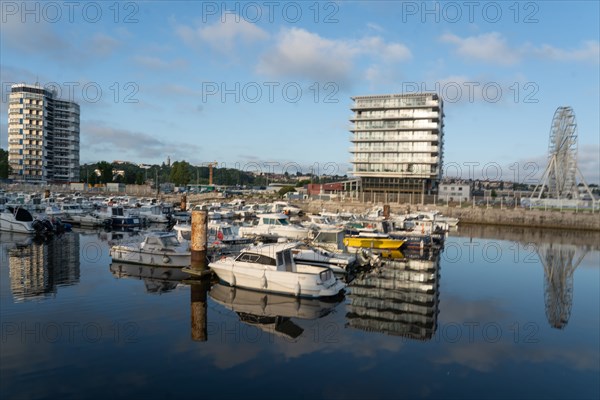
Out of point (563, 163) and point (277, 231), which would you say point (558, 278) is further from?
point (563, 163)

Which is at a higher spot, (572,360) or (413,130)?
(413,130)

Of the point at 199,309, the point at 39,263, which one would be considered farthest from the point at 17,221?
the point at 199,309

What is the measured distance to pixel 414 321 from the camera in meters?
17.2

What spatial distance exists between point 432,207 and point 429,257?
41233 mm

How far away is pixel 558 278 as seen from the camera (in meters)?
27.4

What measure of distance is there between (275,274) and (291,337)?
5.14 meters

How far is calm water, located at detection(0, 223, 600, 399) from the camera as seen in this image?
1158 centimetres

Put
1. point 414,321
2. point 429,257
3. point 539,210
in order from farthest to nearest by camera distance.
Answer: point 539,210 < point 429,257 < point 414,321

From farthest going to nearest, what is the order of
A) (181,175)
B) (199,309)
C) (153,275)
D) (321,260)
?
(181,175) → (321,260) → (153,275) → (199,309)

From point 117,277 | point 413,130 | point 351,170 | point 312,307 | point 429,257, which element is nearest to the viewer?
point 312,307

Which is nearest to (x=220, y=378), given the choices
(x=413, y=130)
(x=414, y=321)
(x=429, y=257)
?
(x=414, y=321)

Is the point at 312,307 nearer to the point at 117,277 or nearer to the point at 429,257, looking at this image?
the point at 117,277

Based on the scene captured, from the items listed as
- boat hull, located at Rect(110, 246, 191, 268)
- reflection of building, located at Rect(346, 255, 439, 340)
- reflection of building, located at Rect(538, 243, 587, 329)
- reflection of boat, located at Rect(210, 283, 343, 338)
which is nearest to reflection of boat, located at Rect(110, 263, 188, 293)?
boat hull, located at Rect(110, 246, 191, 268)

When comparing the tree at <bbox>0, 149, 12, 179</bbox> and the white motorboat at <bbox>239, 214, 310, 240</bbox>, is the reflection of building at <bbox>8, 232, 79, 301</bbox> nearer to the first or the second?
the white motorboat at <bbox>239, 214, 310, 240</bbox>
